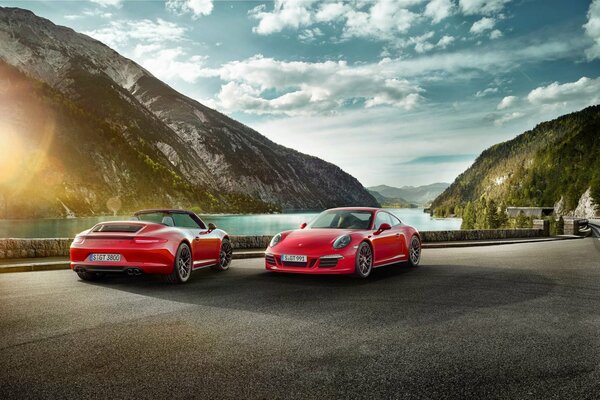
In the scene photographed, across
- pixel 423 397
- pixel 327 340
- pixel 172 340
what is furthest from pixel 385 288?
pixel 423 397

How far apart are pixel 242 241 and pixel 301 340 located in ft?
46.7

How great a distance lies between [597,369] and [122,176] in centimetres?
14470

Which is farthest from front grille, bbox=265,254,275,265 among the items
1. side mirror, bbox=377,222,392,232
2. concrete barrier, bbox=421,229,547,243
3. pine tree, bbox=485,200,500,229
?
pine tree, bbox=485,200,500,229

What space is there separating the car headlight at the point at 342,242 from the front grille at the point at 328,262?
10.7 inches

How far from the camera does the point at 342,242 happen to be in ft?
34.2

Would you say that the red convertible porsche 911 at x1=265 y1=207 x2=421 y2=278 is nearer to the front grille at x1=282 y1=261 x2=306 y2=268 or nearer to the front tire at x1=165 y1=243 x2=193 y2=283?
the front grille at x1=282 y1=261 x2=306 y2=268

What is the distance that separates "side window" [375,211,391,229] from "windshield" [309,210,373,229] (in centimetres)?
18

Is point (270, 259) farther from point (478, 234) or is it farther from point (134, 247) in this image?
point (478, 234)

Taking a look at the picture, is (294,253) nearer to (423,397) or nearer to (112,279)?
(112,279)

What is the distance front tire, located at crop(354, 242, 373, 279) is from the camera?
10430mm

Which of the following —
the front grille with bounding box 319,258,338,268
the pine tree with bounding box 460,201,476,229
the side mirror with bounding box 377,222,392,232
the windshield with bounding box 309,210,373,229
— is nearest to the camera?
the front grille with bounding box 319,258,338,268

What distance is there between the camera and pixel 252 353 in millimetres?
4961

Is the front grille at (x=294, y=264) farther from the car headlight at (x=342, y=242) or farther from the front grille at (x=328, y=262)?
the car headlight at (x=342, y=242)

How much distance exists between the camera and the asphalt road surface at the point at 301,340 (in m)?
4.01
